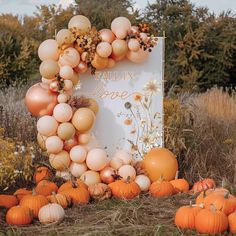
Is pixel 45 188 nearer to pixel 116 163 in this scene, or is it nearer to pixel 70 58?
pixel 116 163

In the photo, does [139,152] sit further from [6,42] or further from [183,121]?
[6,42]

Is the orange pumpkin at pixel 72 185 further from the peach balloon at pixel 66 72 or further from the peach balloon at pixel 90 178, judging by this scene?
the peach balloon at pixel 66 72

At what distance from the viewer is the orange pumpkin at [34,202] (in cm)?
474

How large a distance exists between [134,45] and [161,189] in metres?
1.65

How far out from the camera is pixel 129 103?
20.9ft

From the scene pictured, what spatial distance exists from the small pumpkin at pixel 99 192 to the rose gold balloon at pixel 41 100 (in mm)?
1058

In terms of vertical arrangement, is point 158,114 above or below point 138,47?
below

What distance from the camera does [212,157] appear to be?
6.54 m

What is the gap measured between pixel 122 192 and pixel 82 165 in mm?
806

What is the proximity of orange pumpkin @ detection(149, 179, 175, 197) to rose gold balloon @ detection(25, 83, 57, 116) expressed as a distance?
1.38m

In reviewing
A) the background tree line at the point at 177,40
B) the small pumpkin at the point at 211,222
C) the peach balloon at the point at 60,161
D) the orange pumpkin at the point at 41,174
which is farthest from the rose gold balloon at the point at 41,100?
the background tree line at the point at 177,40

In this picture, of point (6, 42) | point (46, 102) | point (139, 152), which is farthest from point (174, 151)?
point (6, 42)

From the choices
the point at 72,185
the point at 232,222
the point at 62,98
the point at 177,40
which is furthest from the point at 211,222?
the point at 177,40

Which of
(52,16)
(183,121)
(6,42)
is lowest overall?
(183,121)
